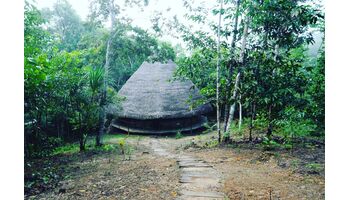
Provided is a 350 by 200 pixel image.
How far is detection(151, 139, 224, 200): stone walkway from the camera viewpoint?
3252 mm

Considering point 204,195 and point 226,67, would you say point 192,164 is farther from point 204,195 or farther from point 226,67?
point 226,67

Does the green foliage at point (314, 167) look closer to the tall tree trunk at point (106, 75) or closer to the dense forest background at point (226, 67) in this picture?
the dense forest background at point (226, 67)

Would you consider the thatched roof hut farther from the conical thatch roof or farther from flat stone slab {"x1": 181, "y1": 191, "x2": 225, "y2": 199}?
flat stone slab {"x1": 181, "y1": 191, "x2": 225, "y2": 199}

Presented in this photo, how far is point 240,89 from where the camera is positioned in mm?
6719

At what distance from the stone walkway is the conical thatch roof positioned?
7754 millimetres

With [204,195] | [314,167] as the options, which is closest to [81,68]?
[204,195]

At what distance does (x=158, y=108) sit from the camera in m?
13.6

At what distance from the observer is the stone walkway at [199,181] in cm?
325

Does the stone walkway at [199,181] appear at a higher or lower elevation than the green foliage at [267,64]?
lower

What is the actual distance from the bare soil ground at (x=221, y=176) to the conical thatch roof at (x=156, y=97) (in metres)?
6.96

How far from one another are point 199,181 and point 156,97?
10539mm

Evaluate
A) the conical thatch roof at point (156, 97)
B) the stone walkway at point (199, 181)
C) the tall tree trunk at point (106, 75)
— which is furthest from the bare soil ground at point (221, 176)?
the conical thatch roof at point (156, 97)

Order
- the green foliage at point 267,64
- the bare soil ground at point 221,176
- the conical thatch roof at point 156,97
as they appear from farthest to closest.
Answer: the conical thatch roof at point 156,97 → the green foliage at point 267,64 → the bare soil ground at point 221,176
